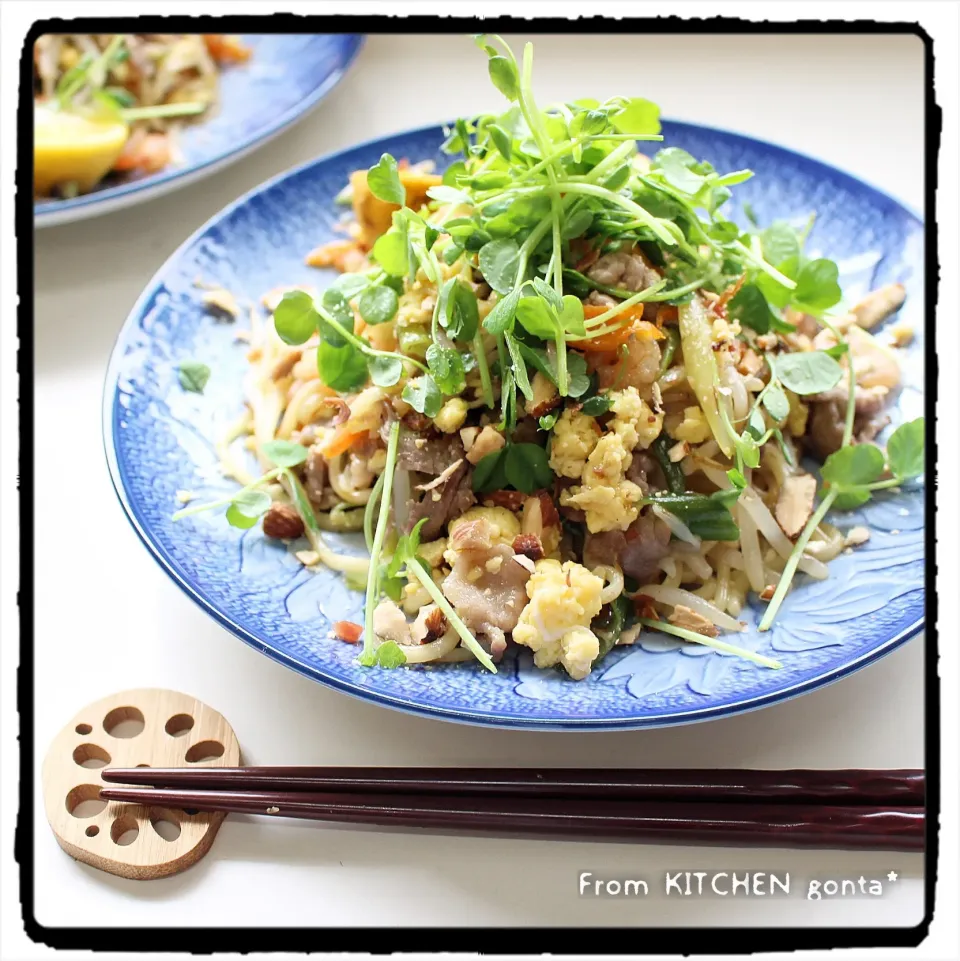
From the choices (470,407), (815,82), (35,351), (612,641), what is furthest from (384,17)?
(815,82)

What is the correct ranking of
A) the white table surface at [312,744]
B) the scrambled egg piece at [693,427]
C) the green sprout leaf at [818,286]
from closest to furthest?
the white table surface at [312,744], the scrambled egg piece at [693,427], the green sprout leaf at [818,286]

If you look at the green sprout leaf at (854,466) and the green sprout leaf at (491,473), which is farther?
the green sprout leaf at (854,466)

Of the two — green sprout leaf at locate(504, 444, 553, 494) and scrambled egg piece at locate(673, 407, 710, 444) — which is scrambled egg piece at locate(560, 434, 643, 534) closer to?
green sprout leaf at locate(504, 444, 553, 494)

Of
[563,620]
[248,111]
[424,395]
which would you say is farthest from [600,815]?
[248,111]

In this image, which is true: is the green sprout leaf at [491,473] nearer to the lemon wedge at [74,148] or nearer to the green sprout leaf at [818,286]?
the green sprout leaf at [818,286]

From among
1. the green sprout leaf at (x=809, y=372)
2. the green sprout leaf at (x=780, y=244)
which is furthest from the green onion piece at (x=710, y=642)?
the green sprout leaf at (x=780, y=244)

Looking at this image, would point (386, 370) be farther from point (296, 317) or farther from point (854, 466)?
point (854, 466)

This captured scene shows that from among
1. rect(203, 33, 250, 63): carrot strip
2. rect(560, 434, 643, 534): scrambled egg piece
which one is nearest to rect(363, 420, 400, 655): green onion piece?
rect(560, 434, 643, 534): scrambled egg piece
